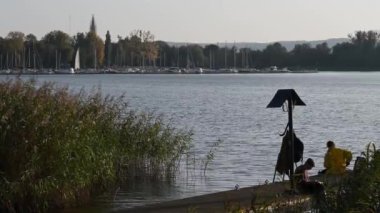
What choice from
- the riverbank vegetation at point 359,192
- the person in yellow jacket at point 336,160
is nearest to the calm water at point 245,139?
the person in yellow jacket at point 336,160

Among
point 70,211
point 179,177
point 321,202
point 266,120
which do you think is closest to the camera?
point 321,202

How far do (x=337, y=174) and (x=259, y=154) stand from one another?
52.0 feet

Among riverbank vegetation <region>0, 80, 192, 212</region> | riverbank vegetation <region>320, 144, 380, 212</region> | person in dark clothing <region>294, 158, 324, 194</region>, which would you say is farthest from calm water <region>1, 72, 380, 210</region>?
riverbank vegetation <region>320, 144, 380, 212</region>

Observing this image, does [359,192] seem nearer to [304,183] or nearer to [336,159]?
[304,183]

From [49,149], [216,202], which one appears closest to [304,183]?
[216,202]

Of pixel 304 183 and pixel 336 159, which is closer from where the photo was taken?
pixel 304 183

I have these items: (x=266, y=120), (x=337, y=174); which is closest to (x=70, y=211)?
(x=337, y=174)

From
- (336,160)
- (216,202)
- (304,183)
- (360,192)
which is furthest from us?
(336,160)

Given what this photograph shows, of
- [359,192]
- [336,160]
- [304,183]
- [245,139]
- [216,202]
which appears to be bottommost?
[245,139]

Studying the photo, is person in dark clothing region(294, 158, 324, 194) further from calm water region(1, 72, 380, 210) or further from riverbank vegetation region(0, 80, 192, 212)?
calm water region(1, 72, 380, 210)

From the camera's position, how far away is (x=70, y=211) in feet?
56.9

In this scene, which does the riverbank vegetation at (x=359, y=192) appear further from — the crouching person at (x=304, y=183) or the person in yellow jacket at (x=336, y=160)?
the person in yellow jacket at (x=336, y=160)

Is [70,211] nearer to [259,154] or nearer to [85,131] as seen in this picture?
[85,131]

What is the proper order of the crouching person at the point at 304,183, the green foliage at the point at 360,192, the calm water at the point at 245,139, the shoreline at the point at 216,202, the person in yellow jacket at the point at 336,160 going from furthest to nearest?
the calm water at the point at 245,139, the person in yellow jacket at the point at 336,160, the shoreline at the point at 216,202, the crouching person at the point at 304,183, the green foliage at the point at 360,192
